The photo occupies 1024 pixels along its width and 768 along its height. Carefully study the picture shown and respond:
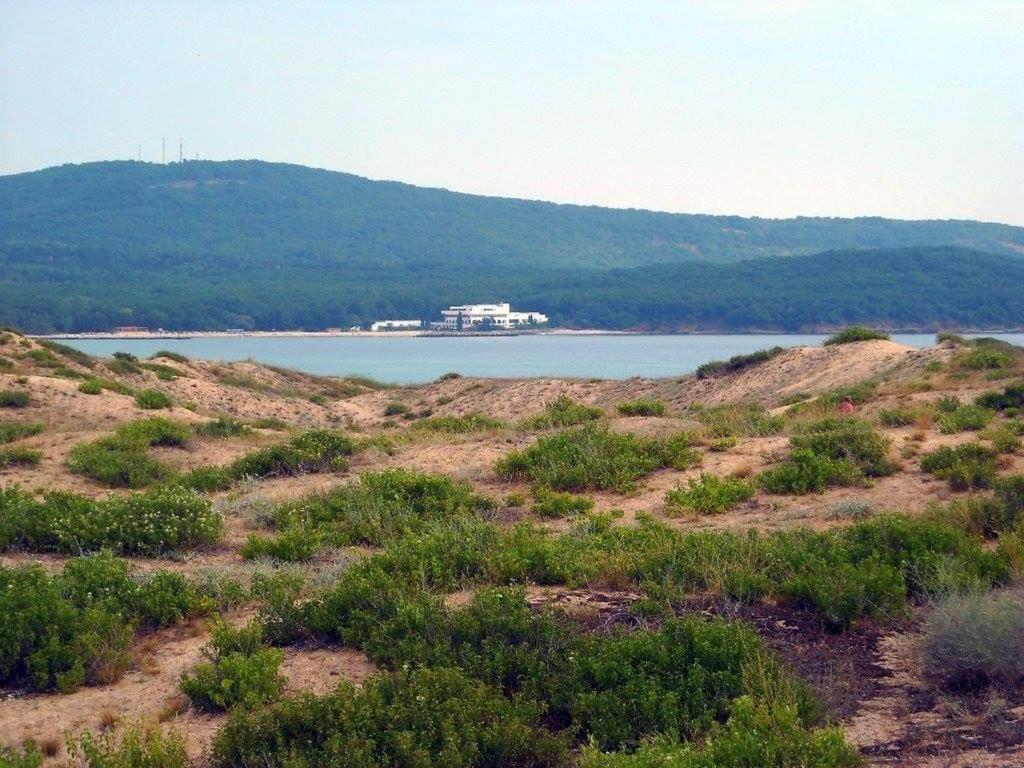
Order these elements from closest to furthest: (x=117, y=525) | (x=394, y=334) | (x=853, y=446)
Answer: (x=117, y=525) → (x=853, y=446) → (x=394, y=334)

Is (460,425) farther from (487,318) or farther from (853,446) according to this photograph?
(487,318)

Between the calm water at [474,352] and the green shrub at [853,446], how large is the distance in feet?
163

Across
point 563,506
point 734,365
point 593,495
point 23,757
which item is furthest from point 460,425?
point 734,365

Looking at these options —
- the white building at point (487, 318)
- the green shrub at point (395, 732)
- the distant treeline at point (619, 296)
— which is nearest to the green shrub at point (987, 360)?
the green shrub at point (395, 732)

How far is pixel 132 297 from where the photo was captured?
149 metres

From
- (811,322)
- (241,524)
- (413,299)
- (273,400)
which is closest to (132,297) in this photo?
(413,299)

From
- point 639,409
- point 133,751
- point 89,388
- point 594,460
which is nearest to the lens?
point 133,751

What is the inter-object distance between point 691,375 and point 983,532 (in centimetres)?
2922

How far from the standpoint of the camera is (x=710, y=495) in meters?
12.0

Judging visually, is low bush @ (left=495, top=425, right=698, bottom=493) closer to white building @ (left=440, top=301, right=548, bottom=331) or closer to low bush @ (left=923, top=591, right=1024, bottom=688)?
low bush @ (left=923, top=591, right=1024, bottom=688)

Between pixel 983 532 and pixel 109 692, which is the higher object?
pixel 983 532

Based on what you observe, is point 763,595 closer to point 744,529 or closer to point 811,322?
point 744,529

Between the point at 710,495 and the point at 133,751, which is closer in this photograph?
the point at 133,751

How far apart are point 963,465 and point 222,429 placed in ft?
39.1
